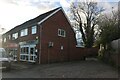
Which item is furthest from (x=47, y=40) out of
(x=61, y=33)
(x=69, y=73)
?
(x=69, y=73)

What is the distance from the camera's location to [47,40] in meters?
30.3

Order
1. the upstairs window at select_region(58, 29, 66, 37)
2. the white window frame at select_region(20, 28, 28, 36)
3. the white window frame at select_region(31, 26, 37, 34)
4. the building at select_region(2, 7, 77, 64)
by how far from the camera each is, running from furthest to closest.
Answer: the white window frame at select_region(20, 28, 28, 36) → the upstairs window at select_region(58, 29, 66, 37) → the white window frame at select_region(31, 26, 37, 34) → the building at select_region(2, 7, 77, 64)

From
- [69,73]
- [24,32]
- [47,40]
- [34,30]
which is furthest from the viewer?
[24,32]

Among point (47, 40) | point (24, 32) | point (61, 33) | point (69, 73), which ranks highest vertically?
point (24, 32)

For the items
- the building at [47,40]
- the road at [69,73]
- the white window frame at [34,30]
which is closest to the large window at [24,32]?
the building at [47,40]

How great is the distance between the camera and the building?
29547 mm

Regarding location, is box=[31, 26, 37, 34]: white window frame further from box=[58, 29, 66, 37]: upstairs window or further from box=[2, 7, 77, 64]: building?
box=[58, 29, 66, 37]: upstairs window

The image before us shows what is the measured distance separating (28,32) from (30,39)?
4.59 ft

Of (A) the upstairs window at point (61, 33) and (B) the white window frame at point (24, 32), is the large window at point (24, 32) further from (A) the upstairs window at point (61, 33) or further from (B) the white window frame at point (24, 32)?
(A) the upstairs window at point (61, 33)

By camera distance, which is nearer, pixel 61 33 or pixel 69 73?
pixel 69 73

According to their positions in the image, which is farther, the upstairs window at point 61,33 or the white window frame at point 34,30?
the upstairs window at point 61,33

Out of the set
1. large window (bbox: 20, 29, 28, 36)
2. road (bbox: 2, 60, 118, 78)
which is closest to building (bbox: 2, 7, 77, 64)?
large window (bbox: 20, 29, 28, 36)

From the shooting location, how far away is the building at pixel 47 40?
96.9 feet

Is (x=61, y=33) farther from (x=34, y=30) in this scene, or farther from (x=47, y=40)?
(x=34, y=30)
